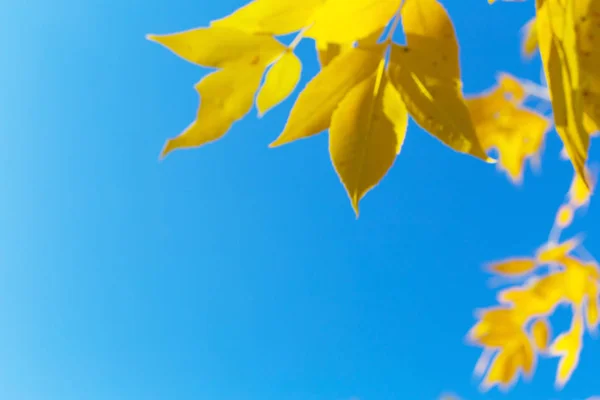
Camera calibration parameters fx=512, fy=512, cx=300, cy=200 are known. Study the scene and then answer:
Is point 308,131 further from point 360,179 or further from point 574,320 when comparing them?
point 574,320

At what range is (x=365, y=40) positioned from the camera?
0.71ft

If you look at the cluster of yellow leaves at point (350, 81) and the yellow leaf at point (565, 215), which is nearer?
the cluster of yellow leaves at point (350, 81)

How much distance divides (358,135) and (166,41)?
8 cm

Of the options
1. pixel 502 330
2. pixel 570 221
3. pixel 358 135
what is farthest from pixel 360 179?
pixel 570 221

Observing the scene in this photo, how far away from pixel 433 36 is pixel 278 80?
69 millimetres

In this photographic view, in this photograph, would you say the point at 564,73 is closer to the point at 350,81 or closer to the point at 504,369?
the point at 350,81

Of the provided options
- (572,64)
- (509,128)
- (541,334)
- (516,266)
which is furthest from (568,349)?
(572,64)

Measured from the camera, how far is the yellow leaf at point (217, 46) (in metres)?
0.20

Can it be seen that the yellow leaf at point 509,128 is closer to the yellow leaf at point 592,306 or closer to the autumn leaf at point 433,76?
the yellow leaf at point 592,306

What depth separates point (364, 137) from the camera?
20 cm

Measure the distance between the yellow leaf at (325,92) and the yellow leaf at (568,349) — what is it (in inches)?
23.5

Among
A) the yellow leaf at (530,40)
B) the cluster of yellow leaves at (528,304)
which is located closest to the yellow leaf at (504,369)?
the cluster of yellow leaves at (528,304)

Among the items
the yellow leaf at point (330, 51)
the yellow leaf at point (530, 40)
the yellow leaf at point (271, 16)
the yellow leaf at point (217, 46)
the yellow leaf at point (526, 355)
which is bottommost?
the yellow leaf at point (217, 46)

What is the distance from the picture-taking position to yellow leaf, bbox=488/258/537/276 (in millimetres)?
616
